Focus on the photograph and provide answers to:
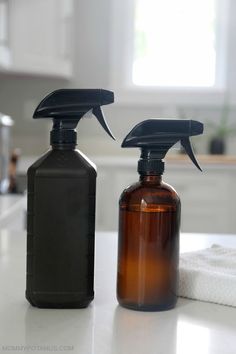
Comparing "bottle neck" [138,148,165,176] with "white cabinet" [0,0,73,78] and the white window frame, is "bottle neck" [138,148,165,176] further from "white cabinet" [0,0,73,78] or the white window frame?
the white window frame

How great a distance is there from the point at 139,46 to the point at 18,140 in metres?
0.97

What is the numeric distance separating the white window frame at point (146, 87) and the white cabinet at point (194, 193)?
0.74m

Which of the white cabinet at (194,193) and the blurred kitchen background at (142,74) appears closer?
the white cabinet at (194,193)

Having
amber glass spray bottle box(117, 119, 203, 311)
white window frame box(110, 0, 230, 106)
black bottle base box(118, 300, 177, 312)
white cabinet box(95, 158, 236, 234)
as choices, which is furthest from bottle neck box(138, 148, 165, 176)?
white window frame box(110, 0, 230, 106)

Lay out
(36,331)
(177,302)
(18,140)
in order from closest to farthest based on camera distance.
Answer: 1. (36,331)
2. (177,302)
3. (18,140)

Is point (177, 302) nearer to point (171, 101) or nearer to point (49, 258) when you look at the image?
point (49, 258)

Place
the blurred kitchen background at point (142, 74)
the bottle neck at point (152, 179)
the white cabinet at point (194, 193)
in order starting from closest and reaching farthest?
1. the bottle neck at point (152, 179)
2. the white cabinet at point (194, 193)
3. the blurred kitchen background at point (142, 74)

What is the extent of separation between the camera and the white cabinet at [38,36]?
3.19 metres

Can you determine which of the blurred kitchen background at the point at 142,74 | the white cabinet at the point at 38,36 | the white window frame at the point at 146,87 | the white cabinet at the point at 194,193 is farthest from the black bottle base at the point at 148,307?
the white window frame at the point at 146,87

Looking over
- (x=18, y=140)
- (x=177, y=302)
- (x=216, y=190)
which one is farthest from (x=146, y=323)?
(x=18, y=140)

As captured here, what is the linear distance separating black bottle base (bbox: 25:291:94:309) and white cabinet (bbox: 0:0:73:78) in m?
2.60

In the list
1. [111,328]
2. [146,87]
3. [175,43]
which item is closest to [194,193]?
[146,87]

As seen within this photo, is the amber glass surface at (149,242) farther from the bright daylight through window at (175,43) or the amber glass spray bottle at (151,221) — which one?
the bright daylight through window at (175,43)

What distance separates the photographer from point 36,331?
543mm
